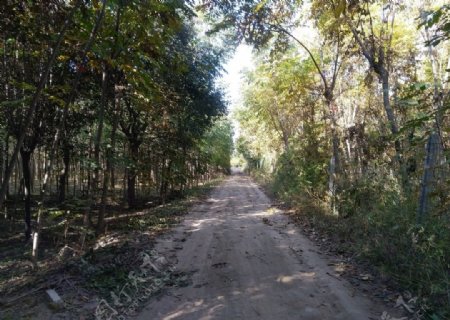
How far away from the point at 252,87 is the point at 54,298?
1963 centimetres

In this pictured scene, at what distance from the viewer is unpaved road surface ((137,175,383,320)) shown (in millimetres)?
Answer: 4477

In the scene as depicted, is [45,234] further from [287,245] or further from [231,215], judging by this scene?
[287,245]

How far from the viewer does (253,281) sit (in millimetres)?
5500

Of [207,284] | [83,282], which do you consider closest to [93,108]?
[83,282]

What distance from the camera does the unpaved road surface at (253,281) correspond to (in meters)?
4.48

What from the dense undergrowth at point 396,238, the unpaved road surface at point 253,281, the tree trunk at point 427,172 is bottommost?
the unpaved road surface at point 253,281

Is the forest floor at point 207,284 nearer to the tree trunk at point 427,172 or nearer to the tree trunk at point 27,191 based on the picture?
the tree trunk at point 427,172

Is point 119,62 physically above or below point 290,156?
above

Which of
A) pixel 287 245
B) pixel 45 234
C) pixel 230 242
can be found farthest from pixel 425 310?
pixel 45 234

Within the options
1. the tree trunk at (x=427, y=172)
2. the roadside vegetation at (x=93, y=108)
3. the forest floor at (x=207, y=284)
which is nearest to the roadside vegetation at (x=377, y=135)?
the tree trunk at (x=427, y=172)

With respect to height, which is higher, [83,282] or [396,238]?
[396,238]

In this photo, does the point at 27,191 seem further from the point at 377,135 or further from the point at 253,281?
the point at 377,135

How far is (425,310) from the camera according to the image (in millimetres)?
4223

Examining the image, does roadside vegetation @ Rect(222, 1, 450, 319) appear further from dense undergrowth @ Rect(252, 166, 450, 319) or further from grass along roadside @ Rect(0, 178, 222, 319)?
grass along roadside @ Rect(0, 178, 222, 319)
